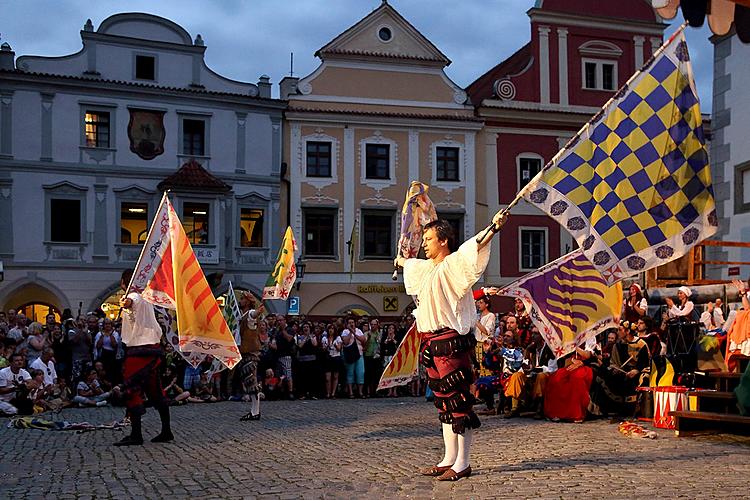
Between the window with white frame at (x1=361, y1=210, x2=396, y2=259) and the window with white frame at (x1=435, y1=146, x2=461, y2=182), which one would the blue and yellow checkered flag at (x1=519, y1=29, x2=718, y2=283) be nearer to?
the window with white frame at (x1=361, y1=210, x2=396, y2=259)

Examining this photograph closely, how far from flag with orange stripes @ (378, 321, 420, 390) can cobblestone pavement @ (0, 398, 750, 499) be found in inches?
28.0

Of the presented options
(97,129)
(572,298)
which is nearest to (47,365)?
(572,298)

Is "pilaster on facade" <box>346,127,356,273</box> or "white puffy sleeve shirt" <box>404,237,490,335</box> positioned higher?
"pilaster on facade" <box>346,127,356,273</box>

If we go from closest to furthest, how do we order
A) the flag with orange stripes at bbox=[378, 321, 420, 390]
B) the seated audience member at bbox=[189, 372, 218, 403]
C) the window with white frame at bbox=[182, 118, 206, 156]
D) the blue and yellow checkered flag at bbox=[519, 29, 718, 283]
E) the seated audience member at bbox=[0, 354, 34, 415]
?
the blue and yellow checkered flag at bbox=[519, 29, 718, 283]
the flag with orange stripes at bbox=[378, 321, 420, 390]
the seated audience member at bbox=[0, 354, 34, 415]
the seated audience member at bbox=[189, 372, 218, 403]
the window with white frame at bbox=[182, 118, 206, 156]

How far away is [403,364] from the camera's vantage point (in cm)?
1095

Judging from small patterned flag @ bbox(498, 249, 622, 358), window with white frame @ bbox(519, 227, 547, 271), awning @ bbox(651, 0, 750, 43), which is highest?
awning @ bbox(651, 0, 750, 43)

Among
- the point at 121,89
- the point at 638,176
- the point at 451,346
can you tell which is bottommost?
the point at 451,346

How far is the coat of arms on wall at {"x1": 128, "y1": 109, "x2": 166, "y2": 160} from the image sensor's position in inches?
1192

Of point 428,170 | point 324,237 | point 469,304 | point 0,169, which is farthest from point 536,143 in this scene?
point 469,304

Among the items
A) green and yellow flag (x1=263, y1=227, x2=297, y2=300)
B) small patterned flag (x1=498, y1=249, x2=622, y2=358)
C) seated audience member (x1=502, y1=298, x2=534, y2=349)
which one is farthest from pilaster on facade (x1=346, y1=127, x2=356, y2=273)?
small patterned flag (x1=498, y1=249, x2=622, y2=358)

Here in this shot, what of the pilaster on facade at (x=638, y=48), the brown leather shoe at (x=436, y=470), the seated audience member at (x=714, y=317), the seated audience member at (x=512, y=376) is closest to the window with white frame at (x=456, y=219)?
the pilaster on facade at (x=638, y=48)

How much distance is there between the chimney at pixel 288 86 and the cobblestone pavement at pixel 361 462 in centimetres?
2135

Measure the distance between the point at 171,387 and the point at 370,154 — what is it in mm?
17511

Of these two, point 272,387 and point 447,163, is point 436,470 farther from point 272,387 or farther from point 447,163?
point 447,163
